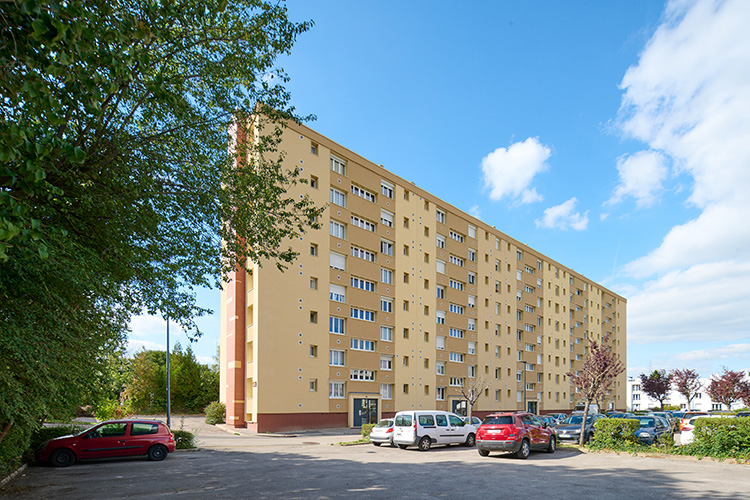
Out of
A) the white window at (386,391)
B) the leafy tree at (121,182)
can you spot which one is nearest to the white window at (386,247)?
the white window at (386,391)

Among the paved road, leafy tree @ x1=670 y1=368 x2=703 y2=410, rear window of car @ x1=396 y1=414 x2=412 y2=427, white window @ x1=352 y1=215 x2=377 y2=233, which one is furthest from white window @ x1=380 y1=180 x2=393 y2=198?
leafy tree @ x1=670 y1=368 x2=703 y2=410

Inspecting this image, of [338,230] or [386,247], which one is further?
[386,247]

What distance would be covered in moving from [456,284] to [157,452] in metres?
38.4

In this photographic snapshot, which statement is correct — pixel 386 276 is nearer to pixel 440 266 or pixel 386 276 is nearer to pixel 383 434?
pixel 440 266

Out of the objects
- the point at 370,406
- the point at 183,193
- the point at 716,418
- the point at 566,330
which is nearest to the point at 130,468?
the point at 183,193

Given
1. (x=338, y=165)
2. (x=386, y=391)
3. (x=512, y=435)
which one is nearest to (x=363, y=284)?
(x=386, y=391)

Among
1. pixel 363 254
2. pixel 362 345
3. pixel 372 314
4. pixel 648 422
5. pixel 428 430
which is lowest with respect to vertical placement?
pixel 648 422

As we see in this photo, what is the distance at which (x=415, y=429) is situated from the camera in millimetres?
23359

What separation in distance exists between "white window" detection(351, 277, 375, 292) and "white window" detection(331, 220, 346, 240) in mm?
Answer: 3479

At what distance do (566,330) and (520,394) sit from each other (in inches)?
686

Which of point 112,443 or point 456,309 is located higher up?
point 456,309

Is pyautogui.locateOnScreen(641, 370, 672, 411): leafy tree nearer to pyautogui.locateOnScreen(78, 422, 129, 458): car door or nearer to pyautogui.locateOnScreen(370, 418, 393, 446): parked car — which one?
pyautogui.locateOnScreen(370, 418, 393, 446): parked car

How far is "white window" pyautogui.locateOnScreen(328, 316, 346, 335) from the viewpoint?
3956 cm

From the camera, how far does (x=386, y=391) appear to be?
43.6 metres
